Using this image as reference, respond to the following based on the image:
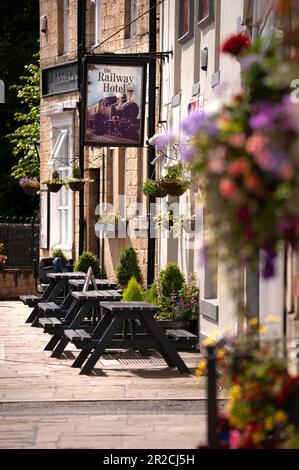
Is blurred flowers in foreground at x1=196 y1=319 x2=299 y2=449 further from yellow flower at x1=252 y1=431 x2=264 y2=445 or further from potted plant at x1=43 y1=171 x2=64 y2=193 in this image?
potted plant at x1=43 y1=171 x2=64 y2=193

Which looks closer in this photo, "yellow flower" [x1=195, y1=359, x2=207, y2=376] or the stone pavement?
"yellow flower" [x1=195, y1=359, x2=207, y2=376]

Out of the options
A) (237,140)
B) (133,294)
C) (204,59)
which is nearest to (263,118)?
(237,140)

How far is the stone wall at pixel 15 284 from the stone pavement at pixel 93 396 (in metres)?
12.0

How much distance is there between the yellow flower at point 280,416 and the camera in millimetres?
5995

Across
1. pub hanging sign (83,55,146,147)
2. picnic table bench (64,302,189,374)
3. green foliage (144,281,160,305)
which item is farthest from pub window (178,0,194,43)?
picnic table bench (64,302,189,374)

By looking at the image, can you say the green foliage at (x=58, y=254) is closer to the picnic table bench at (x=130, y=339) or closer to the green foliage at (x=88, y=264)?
the green foliage at (x=88, y=264)

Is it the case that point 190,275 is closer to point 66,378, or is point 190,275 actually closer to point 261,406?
point 66,378

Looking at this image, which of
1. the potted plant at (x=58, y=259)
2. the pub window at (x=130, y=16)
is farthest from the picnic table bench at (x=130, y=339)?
the potted plant at (x=58, y=259)

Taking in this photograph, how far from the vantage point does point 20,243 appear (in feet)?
106

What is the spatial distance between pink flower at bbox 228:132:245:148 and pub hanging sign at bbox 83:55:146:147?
1452 cm

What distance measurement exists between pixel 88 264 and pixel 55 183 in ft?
7.80

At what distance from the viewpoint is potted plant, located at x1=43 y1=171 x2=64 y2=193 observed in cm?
2652

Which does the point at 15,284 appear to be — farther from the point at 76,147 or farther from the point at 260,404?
the point at 260,404
